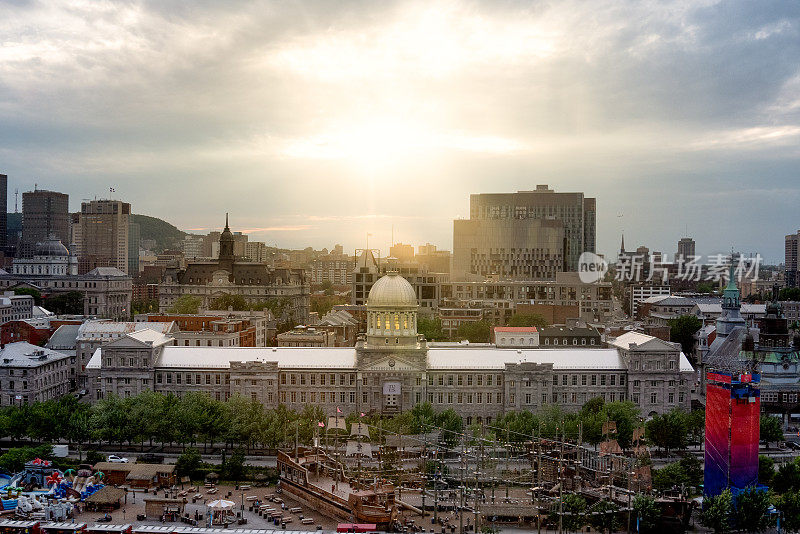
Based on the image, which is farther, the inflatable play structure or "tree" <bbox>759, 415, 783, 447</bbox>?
"tree" <bbox>759, 415, 783, 447</bbox>

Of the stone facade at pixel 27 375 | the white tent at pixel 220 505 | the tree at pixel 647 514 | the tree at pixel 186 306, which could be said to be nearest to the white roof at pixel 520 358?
the tree at pixel 647 514

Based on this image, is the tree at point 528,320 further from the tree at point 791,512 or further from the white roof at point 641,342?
the tree at point 791,512

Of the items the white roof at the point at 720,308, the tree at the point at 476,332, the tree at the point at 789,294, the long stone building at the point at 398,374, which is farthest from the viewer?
the tree at the point at 789,294

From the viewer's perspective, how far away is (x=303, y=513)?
69.4 metres

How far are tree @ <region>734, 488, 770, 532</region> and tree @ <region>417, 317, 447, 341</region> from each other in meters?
88.6

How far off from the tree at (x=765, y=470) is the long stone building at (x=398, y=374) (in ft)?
92.9

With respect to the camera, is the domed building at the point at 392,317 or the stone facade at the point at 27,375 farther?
the domed building at the point at 392,317

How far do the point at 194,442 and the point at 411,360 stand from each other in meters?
27.9

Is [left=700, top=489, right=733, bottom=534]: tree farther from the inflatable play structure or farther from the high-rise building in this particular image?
the high-rise building

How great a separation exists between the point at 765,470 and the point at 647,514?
1608 cm

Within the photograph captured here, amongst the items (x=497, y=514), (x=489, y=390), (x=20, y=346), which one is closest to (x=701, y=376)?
(x=489, y=390)

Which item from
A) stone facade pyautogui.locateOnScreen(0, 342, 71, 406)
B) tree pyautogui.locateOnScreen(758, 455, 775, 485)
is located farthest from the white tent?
tree pyautogui.locateOnScreen(758, 455, 775, 485)

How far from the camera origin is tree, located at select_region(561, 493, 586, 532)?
214ft

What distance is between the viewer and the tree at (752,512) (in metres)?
62.5
